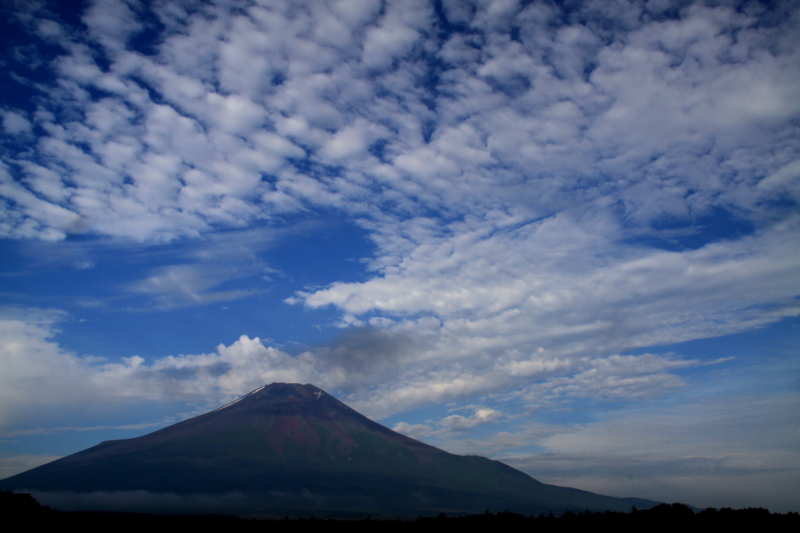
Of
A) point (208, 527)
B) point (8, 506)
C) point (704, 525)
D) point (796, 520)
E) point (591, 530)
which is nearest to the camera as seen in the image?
point (796, 520)

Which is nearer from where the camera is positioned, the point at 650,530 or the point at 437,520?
the point at 650,530

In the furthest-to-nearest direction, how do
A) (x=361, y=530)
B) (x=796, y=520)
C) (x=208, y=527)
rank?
(x=208, y=527) → (x=361, y=530) → (x=796, y=520)

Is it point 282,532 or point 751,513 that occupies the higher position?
point 751,513

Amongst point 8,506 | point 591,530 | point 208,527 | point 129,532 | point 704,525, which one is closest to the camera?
point 704,525

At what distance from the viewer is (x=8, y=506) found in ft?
247

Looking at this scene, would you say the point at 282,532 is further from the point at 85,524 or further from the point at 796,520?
the point at 796,520

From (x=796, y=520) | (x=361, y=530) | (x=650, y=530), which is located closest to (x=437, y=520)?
(x=361, y=530)

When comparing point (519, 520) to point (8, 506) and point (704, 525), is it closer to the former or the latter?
point (704, 525)

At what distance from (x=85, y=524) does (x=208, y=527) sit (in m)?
20.6

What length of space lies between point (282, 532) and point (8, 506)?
40.8 m

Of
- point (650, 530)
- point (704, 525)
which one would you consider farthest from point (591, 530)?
point (704, 525)

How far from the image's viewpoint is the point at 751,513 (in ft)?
198

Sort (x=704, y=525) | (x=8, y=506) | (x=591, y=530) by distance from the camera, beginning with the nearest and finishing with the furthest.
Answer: (x=704, y=525) → (x=591, y=530) → (x=8, y=506)

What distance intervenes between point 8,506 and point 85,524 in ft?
45.1
